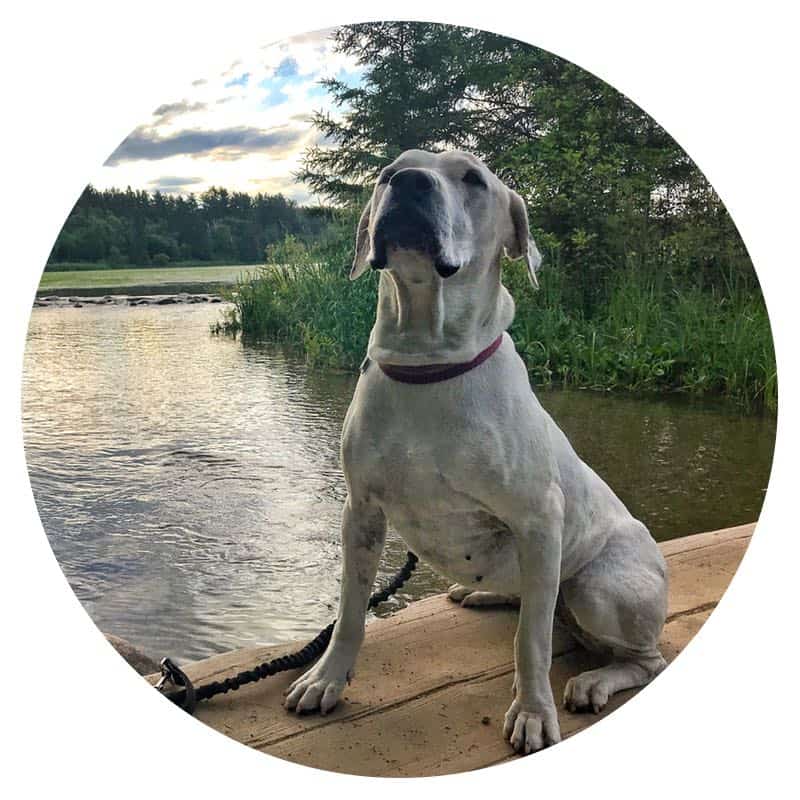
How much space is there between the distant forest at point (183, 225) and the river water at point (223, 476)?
0.22m

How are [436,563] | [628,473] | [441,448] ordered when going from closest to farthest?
[441,448] < [436,563] < [628,473]

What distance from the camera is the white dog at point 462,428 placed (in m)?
2.03

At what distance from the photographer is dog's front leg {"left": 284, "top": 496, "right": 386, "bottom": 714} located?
227 cm

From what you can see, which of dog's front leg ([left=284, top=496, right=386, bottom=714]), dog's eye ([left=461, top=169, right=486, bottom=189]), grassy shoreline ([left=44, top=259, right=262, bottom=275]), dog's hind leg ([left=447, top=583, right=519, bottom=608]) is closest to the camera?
dog's eye ([left=461, top=169, right=486, bottom=189])

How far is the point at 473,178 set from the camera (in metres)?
2.03

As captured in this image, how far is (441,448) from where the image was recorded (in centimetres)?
209

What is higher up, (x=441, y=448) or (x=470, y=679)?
(x=441, y=448)

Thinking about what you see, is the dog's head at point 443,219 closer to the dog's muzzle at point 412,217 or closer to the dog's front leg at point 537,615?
the dog's muzzle at point 412,217

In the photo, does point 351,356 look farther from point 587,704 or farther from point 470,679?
point 587,704

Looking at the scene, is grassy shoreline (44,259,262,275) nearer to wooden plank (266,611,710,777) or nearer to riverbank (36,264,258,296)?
riverbank (36,264,258,296)

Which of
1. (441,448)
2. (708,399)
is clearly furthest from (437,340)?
(708,399)

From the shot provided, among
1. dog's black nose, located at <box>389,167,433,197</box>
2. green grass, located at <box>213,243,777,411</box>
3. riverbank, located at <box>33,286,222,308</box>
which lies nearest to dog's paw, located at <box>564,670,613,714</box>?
green grass, located at <box>213,243,777,411</box>

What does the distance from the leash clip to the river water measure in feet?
0.19

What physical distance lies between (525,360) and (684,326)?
1.55 ft
